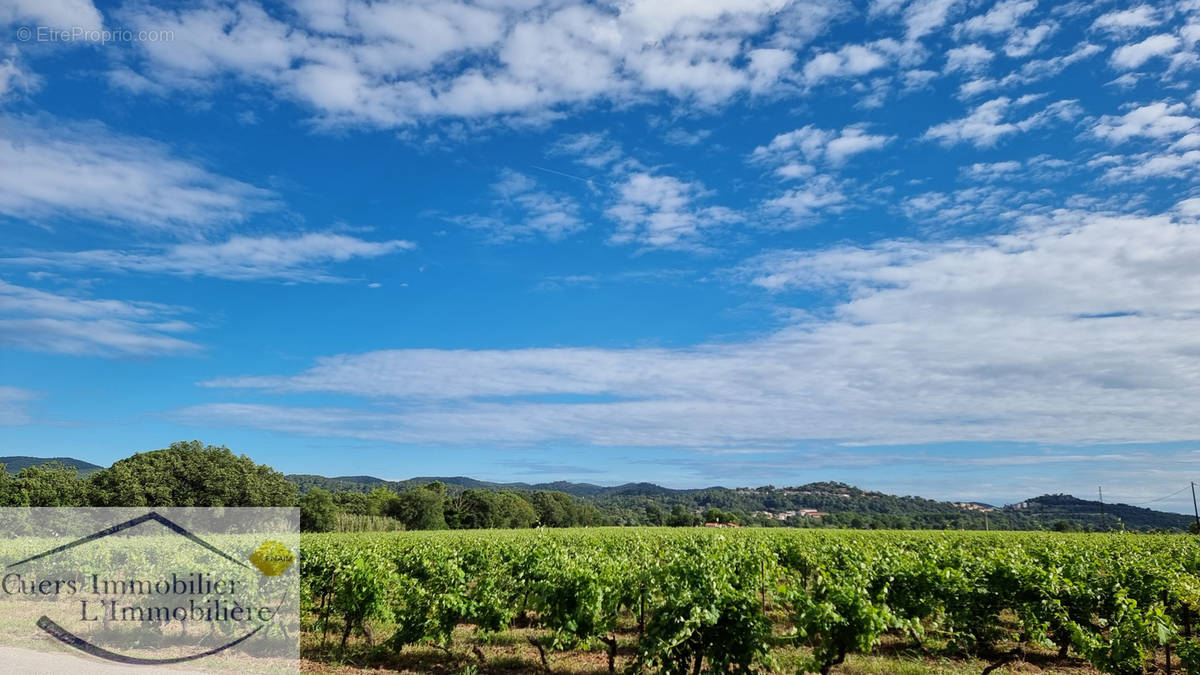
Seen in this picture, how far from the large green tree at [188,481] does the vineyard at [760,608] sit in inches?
2512

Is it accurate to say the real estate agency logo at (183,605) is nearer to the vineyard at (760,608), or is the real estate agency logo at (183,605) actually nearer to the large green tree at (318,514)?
the vineyard at (760,608)

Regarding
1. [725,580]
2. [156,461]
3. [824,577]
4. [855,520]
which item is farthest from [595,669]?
[855,520]

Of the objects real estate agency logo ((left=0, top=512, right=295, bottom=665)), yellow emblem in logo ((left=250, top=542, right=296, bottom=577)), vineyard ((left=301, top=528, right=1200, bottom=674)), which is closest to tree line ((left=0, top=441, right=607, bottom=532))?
real estate agency logo ((left=0, top=512, right=295, bottom=665))

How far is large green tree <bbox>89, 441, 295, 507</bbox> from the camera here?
63.3m

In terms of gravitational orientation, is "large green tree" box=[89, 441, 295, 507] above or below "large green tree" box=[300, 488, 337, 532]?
above

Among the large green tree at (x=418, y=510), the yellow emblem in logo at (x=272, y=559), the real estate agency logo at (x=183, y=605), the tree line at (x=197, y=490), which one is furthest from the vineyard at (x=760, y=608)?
the large green tree at (x=418, y=510)

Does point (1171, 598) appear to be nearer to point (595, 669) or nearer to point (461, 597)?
point (595, 669)

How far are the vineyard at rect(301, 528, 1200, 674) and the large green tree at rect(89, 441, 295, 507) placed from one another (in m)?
63.8

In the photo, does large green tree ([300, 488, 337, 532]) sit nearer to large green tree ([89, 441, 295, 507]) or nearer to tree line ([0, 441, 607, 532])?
tree line ([0, 441, 607, 532])

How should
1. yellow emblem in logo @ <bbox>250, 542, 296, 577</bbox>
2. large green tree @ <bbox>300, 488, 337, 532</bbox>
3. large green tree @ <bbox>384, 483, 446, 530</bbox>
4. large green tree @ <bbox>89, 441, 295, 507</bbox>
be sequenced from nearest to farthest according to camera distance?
yellow emblem in logo @ <bbox>250, 542, 296, 577</bbox>, large green tree @ <bbox>89, 441, 295, 507</bbox>, large green tree @ <bbox>300, 488, 337, 532</bbox>, large green tree @ <bbox>384, 483, 446, 530</bbox>

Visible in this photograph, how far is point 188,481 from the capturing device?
68750 millimetres

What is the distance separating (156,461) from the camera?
221 ft

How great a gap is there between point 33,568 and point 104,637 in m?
11.7

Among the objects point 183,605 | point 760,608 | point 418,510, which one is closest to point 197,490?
point 418,510
